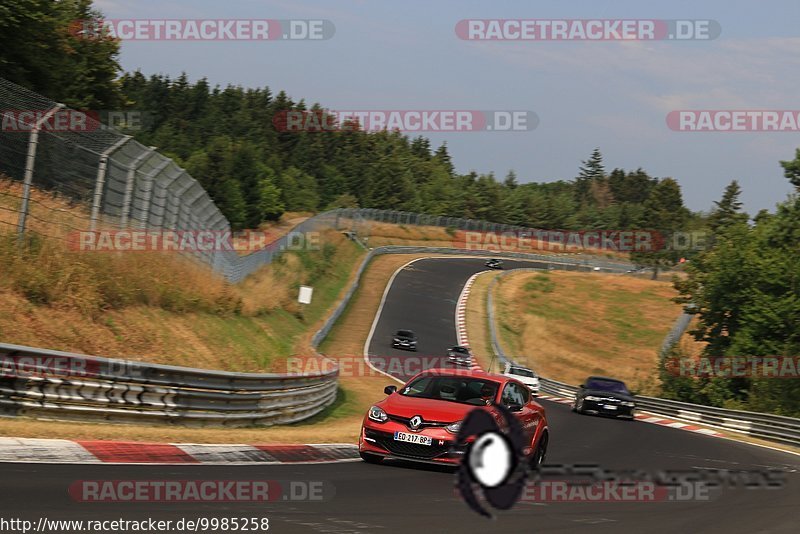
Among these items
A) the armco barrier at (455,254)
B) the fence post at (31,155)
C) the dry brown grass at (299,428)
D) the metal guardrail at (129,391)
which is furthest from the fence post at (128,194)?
the armco barrier at (455,254)

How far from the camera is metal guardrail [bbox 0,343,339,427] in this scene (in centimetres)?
1177

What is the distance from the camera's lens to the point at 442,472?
11.2 meters

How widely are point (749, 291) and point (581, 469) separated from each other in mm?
44633

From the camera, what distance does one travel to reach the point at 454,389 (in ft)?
39.5

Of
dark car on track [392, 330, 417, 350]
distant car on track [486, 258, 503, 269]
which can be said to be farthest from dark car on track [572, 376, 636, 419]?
distant car on track [486, 258, 503, 269]

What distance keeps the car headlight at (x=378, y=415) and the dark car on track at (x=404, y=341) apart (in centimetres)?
3560

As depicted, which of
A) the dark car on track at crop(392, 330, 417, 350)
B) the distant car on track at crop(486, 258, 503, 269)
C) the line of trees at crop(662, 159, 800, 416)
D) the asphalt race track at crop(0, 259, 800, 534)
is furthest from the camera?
the distant car on track at crop(486, 258, 503, 269)

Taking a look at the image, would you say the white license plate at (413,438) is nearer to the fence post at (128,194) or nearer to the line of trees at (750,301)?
the fence post at (128,194)

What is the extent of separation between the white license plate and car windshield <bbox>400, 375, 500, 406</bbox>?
98 cm

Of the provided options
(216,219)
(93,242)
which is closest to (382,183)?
(216,219)

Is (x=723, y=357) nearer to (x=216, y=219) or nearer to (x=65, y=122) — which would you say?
(x=216, y=219)

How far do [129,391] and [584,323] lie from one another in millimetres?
60454

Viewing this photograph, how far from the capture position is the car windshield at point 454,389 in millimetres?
11875

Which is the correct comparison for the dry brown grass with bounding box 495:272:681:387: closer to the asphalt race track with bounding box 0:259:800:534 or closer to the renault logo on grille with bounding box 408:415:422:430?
the renault logo on grille with bounding box 408:415:422:430
